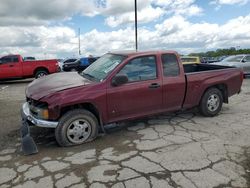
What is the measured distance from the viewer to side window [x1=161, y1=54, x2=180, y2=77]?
5.82m

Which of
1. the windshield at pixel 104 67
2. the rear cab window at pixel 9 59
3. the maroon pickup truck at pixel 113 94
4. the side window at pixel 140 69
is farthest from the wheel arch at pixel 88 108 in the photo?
the rear cab window at pixel 9 59

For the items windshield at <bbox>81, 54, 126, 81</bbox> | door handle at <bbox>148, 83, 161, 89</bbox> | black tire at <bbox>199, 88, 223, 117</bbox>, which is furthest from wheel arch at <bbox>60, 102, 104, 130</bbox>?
black tire at <bbox>199, 88, 223, 117</bbox>

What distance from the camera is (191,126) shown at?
19.6 ft

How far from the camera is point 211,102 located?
21.7 ft

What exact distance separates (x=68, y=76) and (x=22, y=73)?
10553 mm

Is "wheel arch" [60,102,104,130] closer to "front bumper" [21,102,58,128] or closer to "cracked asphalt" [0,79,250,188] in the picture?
"front bumper" [21,102,58,128]

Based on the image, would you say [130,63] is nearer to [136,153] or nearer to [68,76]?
[68,76]

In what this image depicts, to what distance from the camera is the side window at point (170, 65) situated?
5.82 m

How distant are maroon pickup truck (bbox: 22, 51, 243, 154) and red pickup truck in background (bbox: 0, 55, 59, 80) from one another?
34.1 feet

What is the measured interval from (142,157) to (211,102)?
9.91ft

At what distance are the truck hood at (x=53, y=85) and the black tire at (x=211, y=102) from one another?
9.58 ft

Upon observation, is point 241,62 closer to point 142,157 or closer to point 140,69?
point 140,69

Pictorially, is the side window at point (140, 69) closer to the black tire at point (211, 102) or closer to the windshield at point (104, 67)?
the windshield at point (104, 67)

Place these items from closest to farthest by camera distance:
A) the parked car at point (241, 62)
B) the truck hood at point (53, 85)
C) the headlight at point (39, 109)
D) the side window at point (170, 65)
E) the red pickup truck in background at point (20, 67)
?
the headlight at point (39, 109), the truck hood at point (53, 85), the side window at point (170, 65), the parked car at point (241, 62), the red pickup truck in background at point (20, 67)
